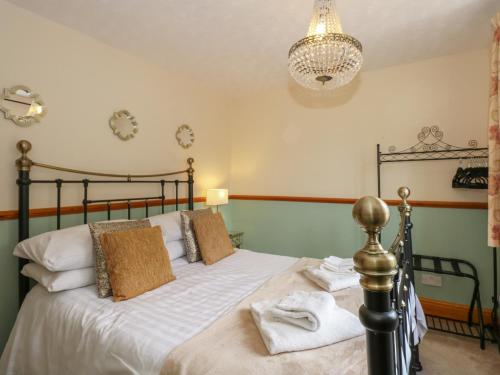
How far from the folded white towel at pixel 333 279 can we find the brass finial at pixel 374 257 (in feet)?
3.54

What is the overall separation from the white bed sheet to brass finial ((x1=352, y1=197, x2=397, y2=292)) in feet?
2.80

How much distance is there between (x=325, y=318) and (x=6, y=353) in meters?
1.76

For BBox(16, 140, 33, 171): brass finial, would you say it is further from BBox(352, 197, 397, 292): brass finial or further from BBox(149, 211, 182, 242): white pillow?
BBox(352, 197, 397, 292): brass finial

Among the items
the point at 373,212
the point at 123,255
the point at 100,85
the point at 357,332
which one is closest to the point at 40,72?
the point at 100,85

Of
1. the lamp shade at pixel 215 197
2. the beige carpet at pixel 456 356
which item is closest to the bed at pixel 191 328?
the beige carpet at pixel 456 356

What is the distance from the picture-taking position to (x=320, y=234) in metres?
3.00

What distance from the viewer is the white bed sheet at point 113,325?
1.06 metres

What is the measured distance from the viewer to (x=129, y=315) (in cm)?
124

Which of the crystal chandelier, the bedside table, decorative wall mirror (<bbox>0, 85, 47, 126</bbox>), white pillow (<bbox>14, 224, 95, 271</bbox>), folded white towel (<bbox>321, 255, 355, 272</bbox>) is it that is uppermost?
the crystal chandelier

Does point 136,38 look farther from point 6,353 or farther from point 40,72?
point 6,353

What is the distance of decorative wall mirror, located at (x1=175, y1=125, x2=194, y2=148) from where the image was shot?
2848 mm

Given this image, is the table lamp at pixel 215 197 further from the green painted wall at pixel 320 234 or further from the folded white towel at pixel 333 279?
the folded white towel at pixel 333 279

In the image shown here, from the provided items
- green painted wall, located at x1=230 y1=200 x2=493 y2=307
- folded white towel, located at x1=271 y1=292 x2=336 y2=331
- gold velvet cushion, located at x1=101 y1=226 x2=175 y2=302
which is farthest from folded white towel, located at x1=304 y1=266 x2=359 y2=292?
green painted wall, located at x1=230 y1=200 x2=493 y2=307

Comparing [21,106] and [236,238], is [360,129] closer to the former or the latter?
[236,238]
